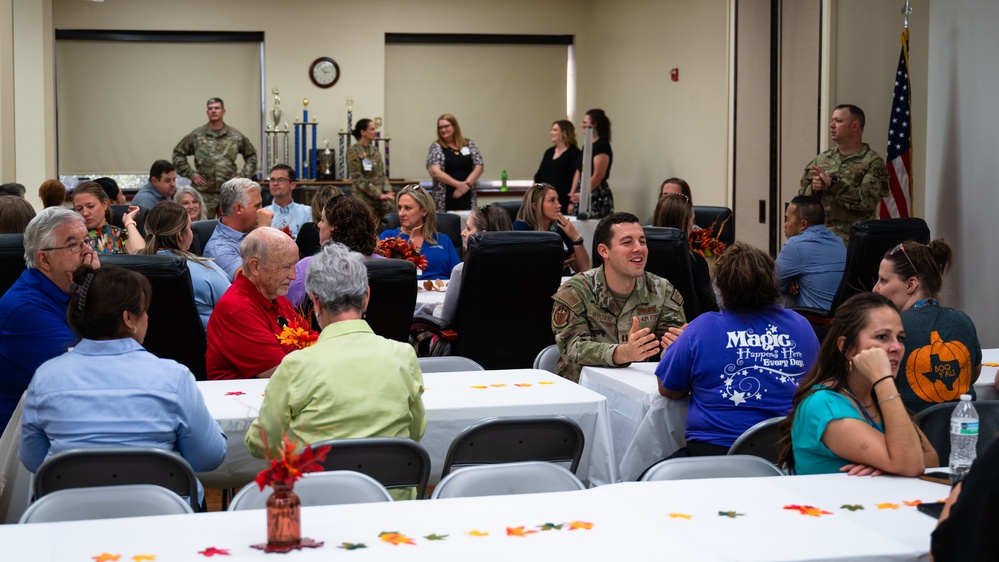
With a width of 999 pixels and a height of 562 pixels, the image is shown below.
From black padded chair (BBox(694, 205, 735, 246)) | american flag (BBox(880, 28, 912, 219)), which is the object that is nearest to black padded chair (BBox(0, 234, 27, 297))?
black padded chair (BBox(694, 205, 735, 246))

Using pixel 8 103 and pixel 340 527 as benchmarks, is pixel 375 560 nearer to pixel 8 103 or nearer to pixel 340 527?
pixel 340 527

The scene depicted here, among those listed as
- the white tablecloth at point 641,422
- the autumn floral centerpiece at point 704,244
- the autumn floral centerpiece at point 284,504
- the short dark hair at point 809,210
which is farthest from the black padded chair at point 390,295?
the autumn floral centerpiece at point 284,504

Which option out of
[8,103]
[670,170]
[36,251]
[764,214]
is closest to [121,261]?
[36,251]

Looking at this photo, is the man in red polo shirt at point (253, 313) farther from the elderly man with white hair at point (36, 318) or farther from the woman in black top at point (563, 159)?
the woman in black top at point (563, 159)

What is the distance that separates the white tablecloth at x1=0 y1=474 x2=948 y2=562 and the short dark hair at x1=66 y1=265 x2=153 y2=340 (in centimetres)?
74

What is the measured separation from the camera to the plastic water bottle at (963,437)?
2775 mm

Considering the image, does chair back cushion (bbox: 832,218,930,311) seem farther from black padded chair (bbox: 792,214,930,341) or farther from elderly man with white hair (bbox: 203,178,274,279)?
elderly man with white hair (bbox: 203,178,274,279)

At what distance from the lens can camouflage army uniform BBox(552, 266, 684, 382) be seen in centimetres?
445

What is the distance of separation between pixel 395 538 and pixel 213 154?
10.0m

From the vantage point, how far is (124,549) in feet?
7.23

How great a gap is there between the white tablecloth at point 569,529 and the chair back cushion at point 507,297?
2.90 metres

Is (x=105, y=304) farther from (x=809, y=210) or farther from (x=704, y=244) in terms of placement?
(x=809, y=210)

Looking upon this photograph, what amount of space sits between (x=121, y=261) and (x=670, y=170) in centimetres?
768

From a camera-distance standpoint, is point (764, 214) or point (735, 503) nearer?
point (735, 503)
